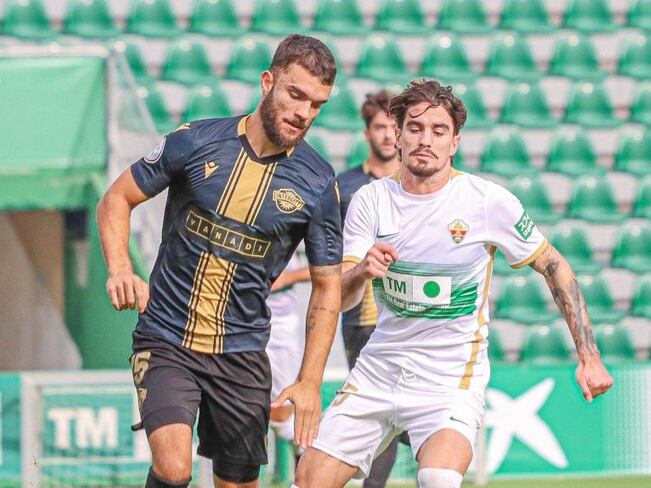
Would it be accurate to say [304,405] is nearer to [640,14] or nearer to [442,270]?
[442,270]

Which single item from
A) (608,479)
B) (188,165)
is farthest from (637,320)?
(188,165)

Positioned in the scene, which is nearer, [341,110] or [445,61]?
[341,110]

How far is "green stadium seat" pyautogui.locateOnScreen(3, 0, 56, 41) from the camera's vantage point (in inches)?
491

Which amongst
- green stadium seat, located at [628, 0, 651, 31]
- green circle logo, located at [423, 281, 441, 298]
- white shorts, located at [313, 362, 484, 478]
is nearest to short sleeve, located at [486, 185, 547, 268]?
green circle logo, located at [423, 281, 441, 298]

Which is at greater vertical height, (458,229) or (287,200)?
(287,200)

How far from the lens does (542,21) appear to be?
515 inches

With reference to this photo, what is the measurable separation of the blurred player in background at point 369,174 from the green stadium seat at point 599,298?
4611mm

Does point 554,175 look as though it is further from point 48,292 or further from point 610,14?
point 48,292

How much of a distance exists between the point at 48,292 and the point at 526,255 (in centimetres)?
688

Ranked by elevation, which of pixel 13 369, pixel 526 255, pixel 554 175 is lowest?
pixel 13 369

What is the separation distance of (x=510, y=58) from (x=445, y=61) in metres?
0.67

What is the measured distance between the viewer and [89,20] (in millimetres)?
12547

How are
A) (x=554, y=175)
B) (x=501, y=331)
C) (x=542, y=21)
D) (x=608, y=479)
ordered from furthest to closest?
(x=542, y=21) < (x=554, y=175) < (x=501, y=331) < (x=608, y=479)

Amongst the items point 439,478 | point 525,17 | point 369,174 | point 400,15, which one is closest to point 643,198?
point 525,17
